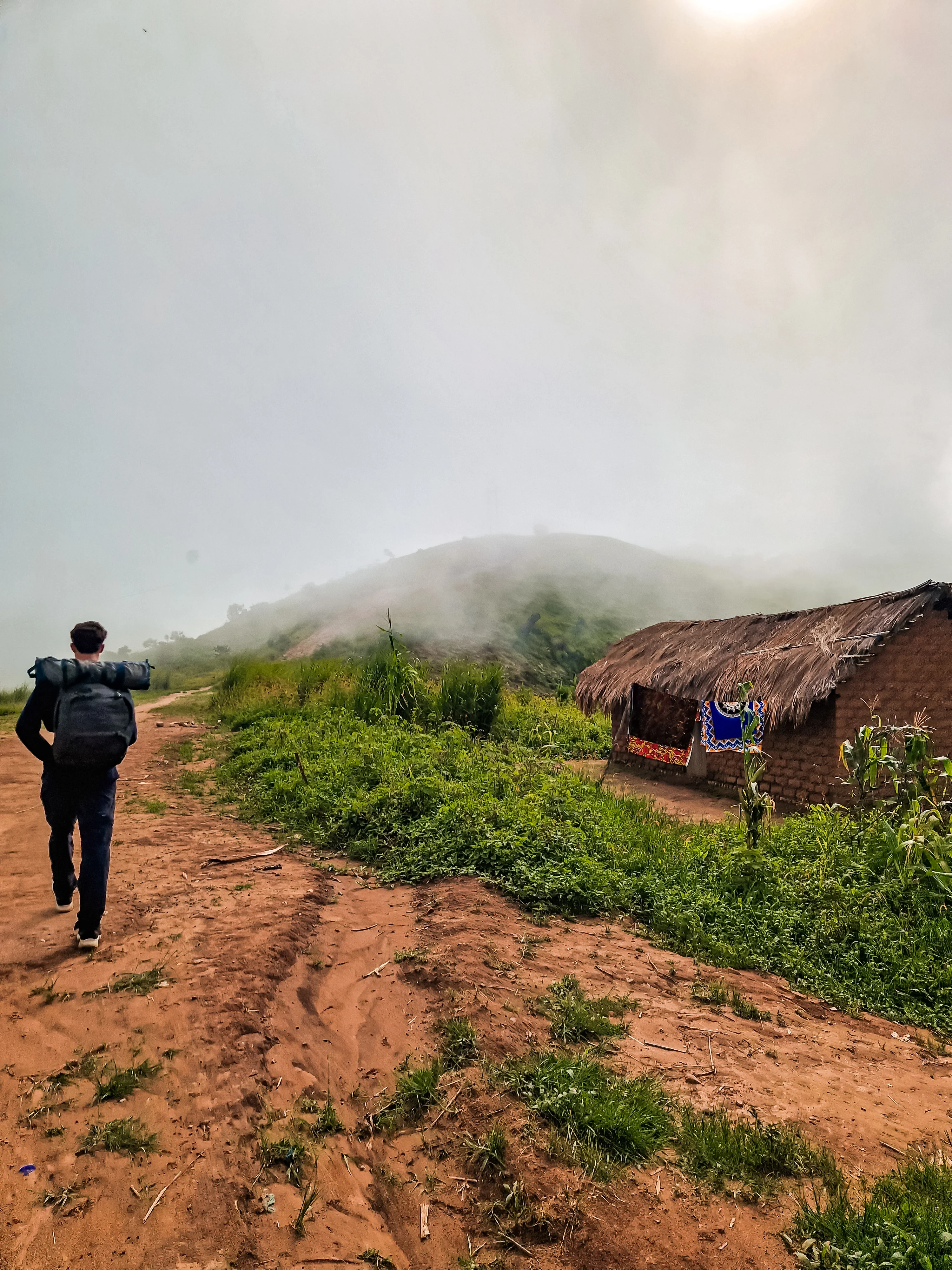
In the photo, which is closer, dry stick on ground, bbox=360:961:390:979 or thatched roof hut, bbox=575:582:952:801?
dry stick on ground, bbox=360:961:390:979

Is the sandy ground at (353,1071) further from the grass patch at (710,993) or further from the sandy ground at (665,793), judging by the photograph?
the sandy ground at (665,793)

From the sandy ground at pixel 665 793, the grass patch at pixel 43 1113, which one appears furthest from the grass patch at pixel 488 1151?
the sandy ground at pixel 665 793

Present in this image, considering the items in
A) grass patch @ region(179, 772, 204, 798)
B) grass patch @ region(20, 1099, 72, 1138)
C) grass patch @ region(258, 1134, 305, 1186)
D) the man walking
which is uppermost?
the man walking

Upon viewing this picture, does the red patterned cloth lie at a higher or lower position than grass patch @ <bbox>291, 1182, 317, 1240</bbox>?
higher

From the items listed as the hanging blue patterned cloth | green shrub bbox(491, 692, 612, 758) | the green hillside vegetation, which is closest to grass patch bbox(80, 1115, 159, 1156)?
the green hillside vegetation

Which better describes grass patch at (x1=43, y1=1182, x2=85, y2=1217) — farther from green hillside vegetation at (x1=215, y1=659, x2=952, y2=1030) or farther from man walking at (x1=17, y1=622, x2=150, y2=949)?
green hillside vegetation at (x1=215, y1=659, x2=952, y2=1030)

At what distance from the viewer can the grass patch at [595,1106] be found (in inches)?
108

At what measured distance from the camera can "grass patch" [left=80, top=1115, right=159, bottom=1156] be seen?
2594 mm

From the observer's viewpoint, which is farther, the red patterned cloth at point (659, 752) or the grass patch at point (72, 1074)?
the red patterned cloth at point (659, 752)

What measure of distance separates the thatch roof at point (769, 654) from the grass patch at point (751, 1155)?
7767mm

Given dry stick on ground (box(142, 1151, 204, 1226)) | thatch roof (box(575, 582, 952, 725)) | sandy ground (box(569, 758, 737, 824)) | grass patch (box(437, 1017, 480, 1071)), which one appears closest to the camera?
dry stick on ground (box(142, 1151, 204, 1226))

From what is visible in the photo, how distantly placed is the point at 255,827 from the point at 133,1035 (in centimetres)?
433

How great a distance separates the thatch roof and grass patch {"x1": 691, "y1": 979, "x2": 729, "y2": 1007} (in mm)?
6386

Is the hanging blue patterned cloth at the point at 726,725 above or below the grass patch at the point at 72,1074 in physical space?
above
